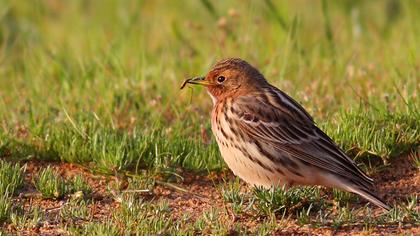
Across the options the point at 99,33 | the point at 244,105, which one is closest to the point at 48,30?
the point at 99,33

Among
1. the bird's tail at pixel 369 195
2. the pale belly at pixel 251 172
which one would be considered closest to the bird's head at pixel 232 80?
the pale belly at pixel 251 172

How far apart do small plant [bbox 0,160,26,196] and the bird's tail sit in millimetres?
2539

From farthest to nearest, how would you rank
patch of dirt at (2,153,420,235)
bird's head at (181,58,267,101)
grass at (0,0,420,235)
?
bird's head at (181,58,267,101) → grass at (0,0,420,235) → patch of dirt at (2,153,420,235)

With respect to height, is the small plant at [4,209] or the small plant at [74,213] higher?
the small plant at [4,209]

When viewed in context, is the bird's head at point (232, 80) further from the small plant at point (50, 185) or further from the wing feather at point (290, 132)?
the small plant at point (50, 185)

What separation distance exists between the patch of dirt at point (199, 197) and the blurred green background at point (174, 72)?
13 cm

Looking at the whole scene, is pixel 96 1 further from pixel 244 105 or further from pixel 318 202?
pixel 318 202

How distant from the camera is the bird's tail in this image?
21.9 ft

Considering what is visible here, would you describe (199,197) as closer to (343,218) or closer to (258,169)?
(258,169)

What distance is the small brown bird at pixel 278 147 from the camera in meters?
6.95

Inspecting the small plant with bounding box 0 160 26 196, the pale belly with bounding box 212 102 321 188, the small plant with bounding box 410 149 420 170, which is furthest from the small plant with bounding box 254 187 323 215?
the small plant with bounding box 0 160 26 196

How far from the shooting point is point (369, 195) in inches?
266

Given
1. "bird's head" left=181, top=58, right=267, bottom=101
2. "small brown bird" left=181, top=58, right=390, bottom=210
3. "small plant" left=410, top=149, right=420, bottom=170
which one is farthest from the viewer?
"bird's head" left=181, top=58, right=267, bottom=101

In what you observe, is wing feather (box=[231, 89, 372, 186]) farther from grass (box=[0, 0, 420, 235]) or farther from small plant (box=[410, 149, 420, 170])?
small plant (box=[410, 149, 420, 170])
